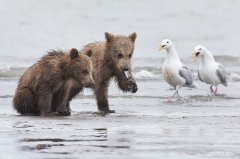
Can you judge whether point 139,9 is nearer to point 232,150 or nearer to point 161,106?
point 161,106

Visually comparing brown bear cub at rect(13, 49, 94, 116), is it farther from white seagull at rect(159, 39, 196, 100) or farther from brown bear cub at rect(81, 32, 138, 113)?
white seagull at rect(159, 39, 196, 100)

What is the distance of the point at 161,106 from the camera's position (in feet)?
45.7

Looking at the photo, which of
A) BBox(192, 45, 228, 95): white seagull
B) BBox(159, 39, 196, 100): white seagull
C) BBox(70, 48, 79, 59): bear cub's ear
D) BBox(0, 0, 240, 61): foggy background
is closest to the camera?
BBox(70, 48, 79, 59): bear cub's ear

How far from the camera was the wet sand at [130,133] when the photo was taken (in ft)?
24.2

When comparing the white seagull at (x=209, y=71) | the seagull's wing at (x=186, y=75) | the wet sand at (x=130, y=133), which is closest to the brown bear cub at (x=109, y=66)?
the wet sand at (x=130, y=133)

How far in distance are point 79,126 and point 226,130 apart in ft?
5.34

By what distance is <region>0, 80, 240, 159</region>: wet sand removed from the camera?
24.2ft

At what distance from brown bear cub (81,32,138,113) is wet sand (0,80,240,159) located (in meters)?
0.35

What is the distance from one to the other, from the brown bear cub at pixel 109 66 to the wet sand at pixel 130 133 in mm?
353

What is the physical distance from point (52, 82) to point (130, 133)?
2.45 meters

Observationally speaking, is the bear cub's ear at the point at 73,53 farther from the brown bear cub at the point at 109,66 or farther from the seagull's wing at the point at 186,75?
the seagull's wing at the point at 186,75

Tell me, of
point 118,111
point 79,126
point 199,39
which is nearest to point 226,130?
point 79,126

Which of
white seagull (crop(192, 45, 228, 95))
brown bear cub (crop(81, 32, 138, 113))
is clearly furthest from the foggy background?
brown bear cub (crop(81, 32, 138, 113))

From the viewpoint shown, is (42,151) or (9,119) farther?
(9,119)
